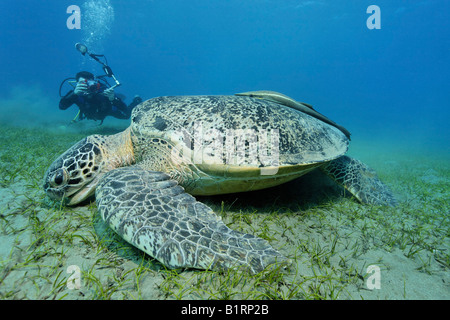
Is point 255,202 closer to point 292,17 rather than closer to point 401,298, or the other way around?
point 401,298

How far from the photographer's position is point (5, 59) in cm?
8875

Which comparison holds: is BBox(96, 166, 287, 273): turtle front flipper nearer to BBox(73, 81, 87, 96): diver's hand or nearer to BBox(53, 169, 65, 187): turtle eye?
BBox(53, 169, 65, 187): turtle eye

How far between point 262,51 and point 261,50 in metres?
1.01

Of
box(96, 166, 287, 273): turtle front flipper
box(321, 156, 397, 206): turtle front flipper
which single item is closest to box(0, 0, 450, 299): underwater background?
box(321, 156, 397, 206): turtle front flipper

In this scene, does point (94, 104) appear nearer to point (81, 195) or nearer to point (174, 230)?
point (81, 195)

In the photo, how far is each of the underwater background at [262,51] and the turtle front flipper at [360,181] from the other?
41.6 meters

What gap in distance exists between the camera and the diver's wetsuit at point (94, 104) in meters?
8.90

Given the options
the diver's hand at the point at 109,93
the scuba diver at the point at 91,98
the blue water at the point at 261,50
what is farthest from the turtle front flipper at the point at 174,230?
the blue water at the point at 261,50

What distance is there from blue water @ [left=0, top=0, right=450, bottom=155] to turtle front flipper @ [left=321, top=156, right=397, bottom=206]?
5290 centimetres

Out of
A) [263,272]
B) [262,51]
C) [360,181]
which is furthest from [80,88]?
[262,51]

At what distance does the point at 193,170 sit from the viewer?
245 centimetres

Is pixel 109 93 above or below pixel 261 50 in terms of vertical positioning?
below

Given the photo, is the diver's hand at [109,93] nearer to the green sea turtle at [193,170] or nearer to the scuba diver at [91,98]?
the scuba diver at [91,98]
